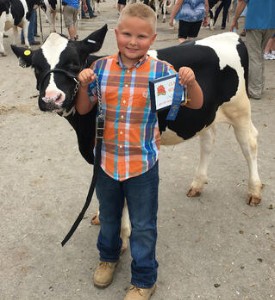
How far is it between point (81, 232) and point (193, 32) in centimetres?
429

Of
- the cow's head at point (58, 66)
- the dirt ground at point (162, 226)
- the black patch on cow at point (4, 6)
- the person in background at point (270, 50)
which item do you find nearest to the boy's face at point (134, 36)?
the cow's head at point (58, 66)

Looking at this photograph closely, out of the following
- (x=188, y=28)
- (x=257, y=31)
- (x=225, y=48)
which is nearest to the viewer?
(x=225, y=48)

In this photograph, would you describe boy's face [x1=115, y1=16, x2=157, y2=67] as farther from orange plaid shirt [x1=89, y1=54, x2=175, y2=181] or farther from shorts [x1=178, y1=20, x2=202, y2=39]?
shorts [x1=178, y1=20, x2=202, y2=39]

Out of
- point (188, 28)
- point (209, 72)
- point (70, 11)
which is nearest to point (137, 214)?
point (209, 72)

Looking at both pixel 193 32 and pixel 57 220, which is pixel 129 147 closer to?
pixel 57 220

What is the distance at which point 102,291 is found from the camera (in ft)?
8.05

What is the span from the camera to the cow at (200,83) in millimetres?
2030

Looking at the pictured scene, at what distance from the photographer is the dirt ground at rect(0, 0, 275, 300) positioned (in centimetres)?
249

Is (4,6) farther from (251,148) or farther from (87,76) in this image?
(87,76)

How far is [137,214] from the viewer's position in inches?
84.0

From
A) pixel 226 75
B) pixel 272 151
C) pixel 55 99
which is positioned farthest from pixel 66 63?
pixel 272 151

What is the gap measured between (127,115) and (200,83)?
100 centimetres

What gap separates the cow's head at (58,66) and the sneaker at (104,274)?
1.03 meters

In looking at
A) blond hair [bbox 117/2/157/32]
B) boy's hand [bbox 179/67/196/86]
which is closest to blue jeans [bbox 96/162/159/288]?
boy's hand [bbox 179/67/196/86]
